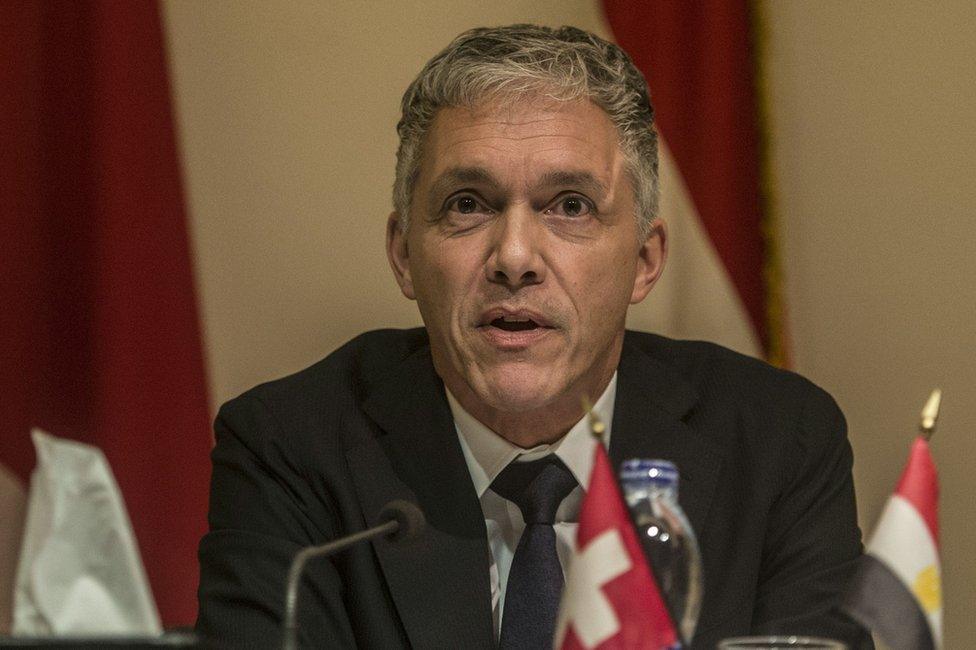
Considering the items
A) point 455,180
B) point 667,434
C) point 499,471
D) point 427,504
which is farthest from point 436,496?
point 455,180

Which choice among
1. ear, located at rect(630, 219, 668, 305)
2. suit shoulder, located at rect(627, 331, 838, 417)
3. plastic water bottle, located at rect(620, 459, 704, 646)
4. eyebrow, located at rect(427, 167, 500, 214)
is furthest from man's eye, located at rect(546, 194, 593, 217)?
plastic water bottle, located at rect(620, 459, 704, 646)

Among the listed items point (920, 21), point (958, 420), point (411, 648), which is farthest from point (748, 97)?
point (411, 648)

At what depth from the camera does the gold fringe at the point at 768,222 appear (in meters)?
2.98

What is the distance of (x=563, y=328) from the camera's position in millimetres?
2088

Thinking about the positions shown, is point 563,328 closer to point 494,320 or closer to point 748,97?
point 494,320

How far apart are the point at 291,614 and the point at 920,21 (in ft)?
7.10

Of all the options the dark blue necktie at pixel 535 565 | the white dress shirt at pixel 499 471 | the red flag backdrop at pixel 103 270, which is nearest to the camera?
the dark blue necktie at pixel 535 565

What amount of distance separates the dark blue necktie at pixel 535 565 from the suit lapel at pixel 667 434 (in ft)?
0.54

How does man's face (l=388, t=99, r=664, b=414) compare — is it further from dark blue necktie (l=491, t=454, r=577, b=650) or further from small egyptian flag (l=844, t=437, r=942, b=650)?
small egyptian flag (l=844, t=437, r=942, b=650)

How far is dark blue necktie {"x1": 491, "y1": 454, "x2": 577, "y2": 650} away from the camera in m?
2.00

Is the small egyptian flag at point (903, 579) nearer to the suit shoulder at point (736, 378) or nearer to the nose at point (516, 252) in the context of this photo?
the nose at point (516, 252)

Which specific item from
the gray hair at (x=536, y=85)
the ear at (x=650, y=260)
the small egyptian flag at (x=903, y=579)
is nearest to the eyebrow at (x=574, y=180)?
the gray hair at (x=536, y=85)

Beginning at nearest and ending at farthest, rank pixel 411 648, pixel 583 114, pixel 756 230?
pixel 411 648
pixel 583 114
pixel 756 230

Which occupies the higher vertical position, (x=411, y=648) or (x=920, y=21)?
(x=920, y=21)
